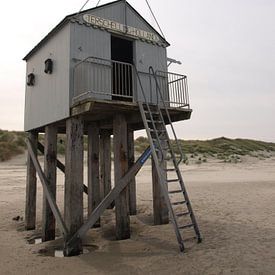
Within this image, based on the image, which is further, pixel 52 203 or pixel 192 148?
pixel 192 148

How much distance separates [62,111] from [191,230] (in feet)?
17.1

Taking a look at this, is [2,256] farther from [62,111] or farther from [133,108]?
[133,108]

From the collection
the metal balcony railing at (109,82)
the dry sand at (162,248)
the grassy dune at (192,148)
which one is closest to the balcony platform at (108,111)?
the metal balcony railing at (109,82)

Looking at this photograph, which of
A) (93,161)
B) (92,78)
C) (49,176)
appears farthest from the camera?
(93,161)

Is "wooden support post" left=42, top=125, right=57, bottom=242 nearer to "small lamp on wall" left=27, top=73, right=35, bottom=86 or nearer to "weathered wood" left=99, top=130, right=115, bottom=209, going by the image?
"small lamp on wall" left=27, top=73, right=35, bottom=86

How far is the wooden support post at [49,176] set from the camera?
10383 millimetres

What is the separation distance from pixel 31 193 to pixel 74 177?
4196mm

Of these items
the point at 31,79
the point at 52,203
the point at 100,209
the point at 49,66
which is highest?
the point at 31,79

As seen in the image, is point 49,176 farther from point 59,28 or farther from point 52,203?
point 59,28

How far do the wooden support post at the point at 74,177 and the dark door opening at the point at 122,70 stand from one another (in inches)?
65.2

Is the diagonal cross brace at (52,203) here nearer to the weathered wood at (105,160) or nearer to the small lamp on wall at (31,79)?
the small lamp on wall at (31,79)

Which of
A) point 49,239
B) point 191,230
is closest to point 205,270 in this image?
point 191,230

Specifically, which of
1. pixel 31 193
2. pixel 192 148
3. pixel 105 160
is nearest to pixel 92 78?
pixel 105 160

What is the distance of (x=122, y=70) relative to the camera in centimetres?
985
